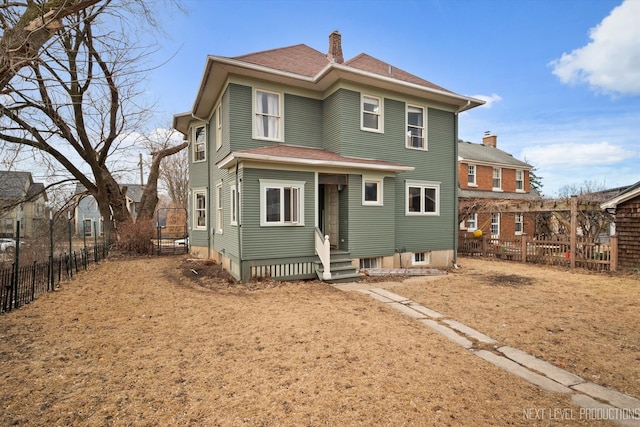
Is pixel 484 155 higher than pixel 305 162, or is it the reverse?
pixel 484 155

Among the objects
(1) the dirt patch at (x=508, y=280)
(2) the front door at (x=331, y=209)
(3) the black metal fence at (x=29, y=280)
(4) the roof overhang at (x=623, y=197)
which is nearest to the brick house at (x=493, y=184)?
(4) the roof overhang at (x=623, y=197)

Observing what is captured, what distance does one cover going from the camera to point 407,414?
2.92 metres

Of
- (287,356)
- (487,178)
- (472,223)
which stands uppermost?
(487,178)

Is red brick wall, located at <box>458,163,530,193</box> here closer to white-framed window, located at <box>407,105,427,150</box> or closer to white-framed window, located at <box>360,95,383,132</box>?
white-framed window, located at <box>407,105,427,150</box>

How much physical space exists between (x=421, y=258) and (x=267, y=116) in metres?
8.13

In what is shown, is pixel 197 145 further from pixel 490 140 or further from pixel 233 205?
pixel 490 140

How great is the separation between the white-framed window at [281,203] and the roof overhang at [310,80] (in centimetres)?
369

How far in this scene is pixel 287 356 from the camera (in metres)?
4.19

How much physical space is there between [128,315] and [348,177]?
7020 mm

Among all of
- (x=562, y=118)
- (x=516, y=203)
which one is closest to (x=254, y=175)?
(x=516, y=203)

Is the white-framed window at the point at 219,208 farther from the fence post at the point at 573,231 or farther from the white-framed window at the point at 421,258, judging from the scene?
the fence post at the point at 573,231

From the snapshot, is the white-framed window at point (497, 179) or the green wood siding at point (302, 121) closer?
the green wood siding at point (302, 121)

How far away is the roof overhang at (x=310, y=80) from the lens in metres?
9.44

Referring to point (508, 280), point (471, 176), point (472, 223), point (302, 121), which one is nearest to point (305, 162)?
point (302, 121)
